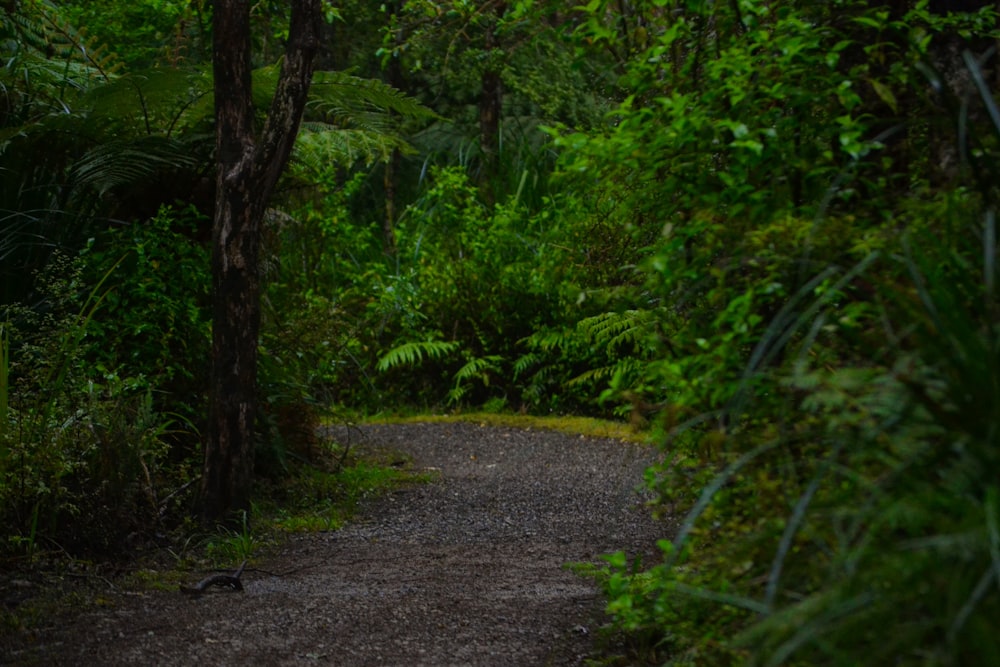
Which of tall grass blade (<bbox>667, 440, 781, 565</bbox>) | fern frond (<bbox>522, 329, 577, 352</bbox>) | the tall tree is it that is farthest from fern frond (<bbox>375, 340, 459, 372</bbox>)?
tall grass blade (<bbox>667, 440, 781, 565</bbox>)

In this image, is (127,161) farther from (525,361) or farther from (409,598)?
(525,361)

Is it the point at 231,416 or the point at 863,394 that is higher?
the point at 863,394

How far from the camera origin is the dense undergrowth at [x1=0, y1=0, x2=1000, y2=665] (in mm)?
1904

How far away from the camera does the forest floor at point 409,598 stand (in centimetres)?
370

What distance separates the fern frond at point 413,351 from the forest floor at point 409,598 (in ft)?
10.6

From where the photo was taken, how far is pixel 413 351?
10539mm

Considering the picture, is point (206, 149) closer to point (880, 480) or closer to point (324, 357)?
point (324, 357)

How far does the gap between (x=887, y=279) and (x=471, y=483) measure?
530 cm

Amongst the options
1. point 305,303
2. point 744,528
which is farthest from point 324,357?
point 744,528

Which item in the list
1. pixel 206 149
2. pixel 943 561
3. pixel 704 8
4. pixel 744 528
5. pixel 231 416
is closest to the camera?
pixel 943 561

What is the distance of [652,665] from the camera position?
3.56m

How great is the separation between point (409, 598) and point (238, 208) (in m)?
2.11

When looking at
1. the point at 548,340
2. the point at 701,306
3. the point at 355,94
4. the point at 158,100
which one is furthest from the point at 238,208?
the point at 548,340

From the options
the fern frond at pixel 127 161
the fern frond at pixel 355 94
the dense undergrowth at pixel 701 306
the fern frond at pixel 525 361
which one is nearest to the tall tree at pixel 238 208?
the dense undergrowth at pixel 701 306
